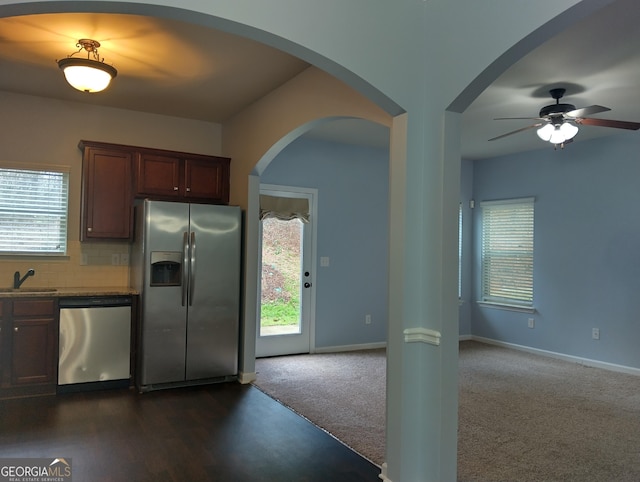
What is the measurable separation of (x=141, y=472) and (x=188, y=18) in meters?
2.46

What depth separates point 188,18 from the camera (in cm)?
218

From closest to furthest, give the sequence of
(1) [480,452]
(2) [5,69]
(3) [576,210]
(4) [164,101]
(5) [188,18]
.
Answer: (5) [188,18] → (1) [480,452] → (2) [5,69] → (4) [164,101] → (3) [576,210]

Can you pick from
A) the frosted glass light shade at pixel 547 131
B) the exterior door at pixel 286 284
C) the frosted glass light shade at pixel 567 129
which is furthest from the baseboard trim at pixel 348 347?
the frosted glass light shade at pixel 567 129

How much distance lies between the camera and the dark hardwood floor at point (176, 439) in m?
2.87

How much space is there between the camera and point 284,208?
5.91 meters

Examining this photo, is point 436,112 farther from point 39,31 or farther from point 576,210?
point 576,210

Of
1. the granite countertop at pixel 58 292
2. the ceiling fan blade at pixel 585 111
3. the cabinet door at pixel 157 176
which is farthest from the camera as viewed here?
the cabinet door at pixel 157 176

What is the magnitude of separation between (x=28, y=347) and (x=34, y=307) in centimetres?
34

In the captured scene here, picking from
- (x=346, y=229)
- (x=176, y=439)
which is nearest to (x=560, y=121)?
(x=346, y=229)

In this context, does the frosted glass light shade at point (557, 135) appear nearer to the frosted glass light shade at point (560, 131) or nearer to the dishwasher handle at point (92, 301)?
the frosted glass light shade at point (560, 131)

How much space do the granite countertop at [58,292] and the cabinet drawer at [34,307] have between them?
5cm

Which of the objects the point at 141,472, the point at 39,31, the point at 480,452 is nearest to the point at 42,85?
the point at 39,31

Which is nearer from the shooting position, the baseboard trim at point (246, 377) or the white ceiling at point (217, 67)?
the white ceiling at point (217, 67)

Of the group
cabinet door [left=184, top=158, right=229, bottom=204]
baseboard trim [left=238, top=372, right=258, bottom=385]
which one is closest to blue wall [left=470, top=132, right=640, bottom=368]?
baseboard trim [left=238, top=372, right=258, bottom=385]
